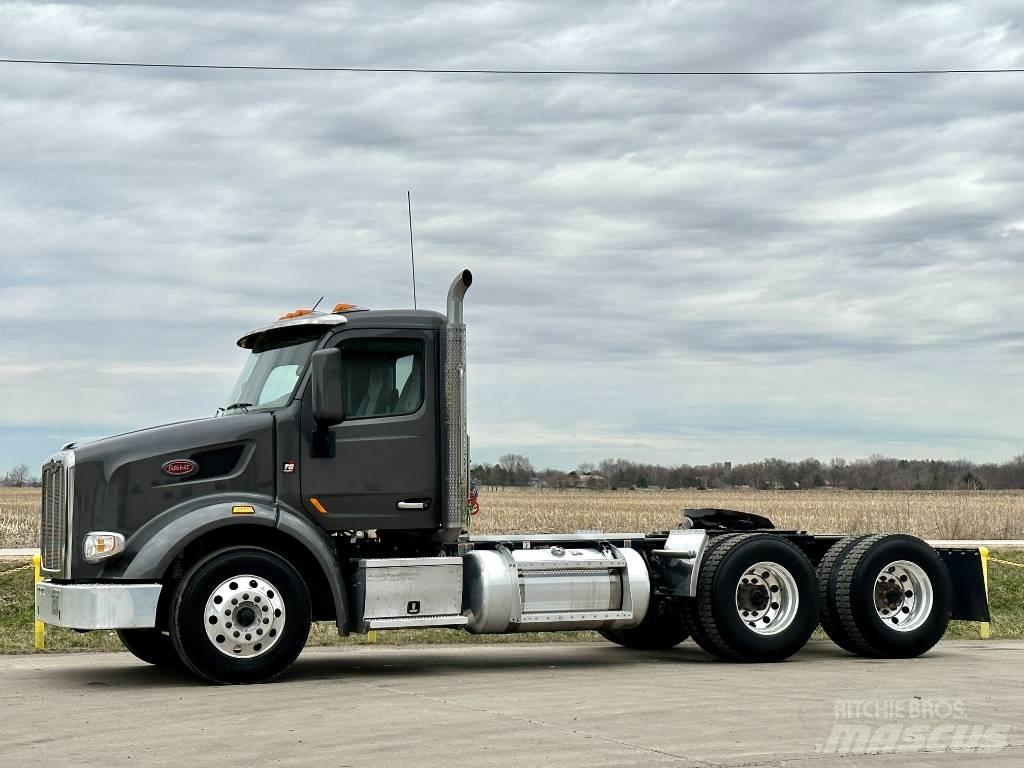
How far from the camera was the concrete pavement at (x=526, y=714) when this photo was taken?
8.54 m

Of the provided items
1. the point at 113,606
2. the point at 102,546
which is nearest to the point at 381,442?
the point at 102,546

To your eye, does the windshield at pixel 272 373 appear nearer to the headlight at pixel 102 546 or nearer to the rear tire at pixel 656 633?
the headlight at pixel 102 546

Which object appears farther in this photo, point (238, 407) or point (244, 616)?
point (238, 407)

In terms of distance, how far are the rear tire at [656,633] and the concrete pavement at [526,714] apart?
1.03 meters

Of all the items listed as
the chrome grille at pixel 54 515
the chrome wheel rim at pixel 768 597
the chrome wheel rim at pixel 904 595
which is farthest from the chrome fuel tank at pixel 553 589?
the chrome grille at pixel 54 515

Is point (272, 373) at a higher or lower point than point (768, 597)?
higher

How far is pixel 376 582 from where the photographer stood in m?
12.8

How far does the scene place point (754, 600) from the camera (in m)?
14.3

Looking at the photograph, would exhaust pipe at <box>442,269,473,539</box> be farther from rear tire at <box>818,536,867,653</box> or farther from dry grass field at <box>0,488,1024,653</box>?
dry grass field at <box>0,488,1024,653</box>

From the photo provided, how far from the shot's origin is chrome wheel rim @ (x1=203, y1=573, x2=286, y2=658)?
1212cm

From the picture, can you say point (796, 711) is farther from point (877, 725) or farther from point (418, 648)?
point (418, 648)

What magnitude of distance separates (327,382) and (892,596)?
6381mm

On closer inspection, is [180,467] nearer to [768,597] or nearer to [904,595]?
[768,597]

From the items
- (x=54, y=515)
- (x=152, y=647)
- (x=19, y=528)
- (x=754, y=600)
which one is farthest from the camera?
(x=19, y=528)
